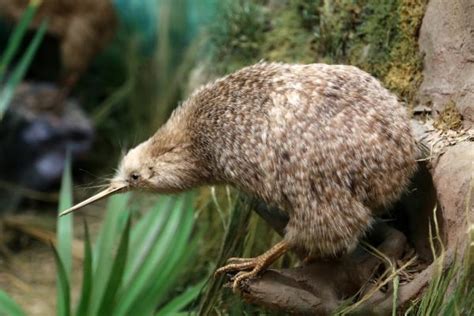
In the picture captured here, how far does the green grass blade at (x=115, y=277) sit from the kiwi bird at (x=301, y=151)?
0.86 feet

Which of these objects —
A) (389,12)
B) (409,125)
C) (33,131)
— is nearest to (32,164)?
(33,131)

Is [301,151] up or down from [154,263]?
up

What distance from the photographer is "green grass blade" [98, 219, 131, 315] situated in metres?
2.03

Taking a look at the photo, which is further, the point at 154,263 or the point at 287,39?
the point at 287,39

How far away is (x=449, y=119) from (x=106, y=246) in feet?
3.66

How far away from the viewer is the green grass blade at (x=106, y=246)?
2.11 metres

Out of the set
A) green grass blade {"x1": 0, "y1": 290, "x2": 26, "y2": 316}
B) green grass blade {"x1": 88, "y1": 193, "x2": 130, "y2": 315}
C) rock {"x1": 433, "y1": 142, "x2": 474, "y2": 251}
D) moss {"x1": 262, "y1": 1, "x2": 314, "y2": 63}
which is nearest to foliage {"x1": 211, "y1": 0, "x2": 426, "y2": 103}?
moss {"x1": 262, "y1": 1, "x2": 314, "y2": 63}

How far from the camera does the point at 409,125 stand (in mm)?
1762

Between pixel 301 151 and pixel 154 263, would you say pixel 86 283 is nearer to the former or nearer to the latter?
pixel 154 263

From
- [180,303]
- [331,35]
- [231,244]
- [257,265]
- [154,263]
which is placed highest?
[331,35]

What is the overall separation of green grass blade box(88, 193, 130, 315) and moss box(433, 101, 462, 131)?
3.01ft

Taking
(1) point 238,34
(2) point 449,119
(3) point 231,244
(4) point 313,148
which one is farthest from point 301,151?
(1) point 238,34

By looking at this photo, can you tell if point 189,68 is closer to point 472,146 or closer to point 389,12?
point 389,12

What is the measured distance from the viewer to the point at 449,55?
6.37 ft
